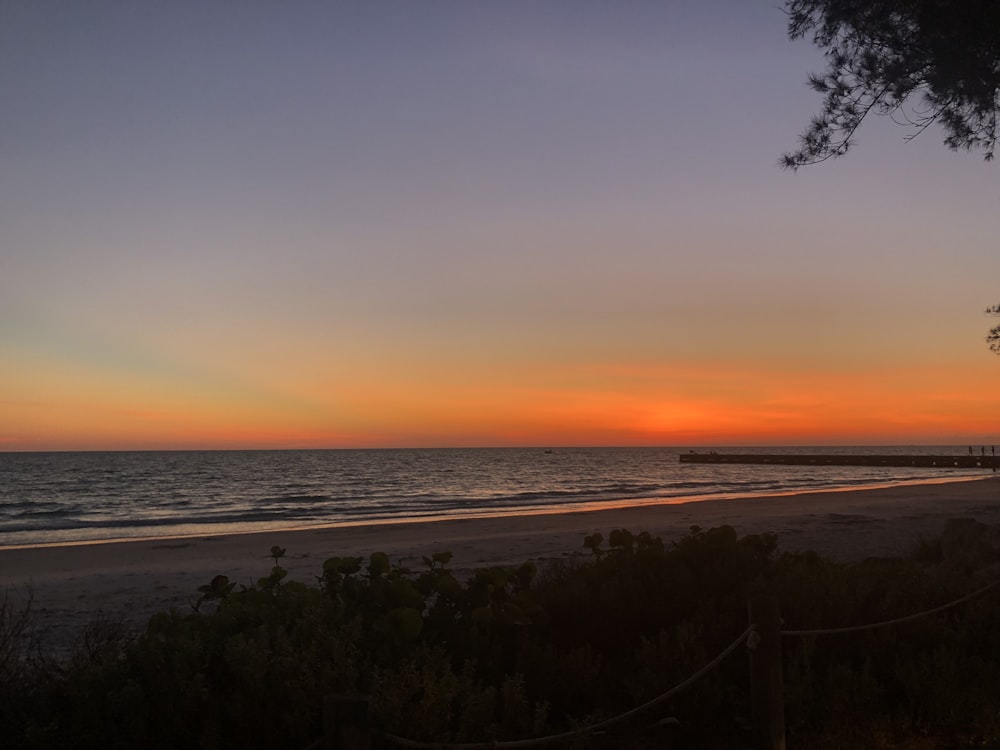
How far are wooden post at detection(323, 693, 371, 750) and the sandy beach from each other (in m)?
7.91

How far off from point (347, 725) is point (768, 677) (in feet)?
9.30

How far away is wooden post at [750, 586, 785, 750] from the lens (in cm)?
471

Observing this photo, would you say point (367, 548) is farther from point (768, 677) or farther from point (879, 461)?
point (879, 461)

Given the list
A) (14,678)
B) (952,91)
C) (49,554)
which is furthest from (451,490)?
(14,678)

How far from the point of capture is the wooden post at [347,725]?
304 cm

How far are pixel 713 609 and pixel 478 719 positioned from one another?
8.91 ft

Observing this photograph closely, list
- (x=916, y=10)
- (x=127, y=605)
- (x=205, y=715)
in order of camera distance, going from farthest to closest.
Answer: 1. (x=127, y=605)
2. (x=916, y=10)
3. (x=205, y=715)

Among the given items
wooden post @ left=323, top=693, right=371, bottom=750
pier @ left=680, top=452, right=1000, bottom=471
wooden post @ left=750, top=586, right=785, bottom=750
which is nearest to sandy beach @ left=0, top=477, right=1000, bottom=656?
wooden post @ left=323, top=693, right=371, bottom=750

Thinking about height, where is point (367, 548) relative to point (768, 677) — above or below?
below

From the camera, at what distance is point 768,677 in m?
4.73

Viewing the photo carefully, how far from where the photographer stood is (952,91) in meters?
9.56

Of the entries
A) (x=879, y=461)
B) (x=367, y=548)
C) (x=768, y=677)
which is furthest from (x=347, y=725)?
(x=879, y=461)

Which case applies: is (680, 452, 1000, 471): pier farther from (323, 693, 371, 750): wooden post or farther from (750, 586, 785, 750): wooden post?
(323, 693, 371, 750): wooden post

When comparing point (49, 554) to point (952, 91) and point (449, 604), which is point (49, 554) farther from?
point (952, 91)
